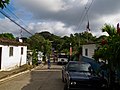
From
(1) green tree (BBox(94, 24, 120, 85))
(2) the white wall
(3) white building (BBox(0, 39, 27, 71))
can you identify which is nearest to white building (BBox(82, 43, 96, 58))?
(2) the white wall

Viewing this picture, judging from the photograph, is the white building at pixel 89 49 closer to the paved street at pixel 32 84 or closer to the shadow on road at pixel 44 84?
the shadow on road at pixel 44 84

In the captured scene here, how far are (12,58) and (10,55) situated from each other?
0.80 metres

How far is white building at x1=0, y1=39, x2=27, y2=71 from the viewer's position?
26672 millimetres

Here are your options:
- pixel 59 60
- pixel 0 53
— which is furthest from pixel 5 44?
pixel 59 60

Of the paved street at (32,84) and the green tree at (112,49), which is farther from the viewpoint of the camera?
the paved street at (32,84)

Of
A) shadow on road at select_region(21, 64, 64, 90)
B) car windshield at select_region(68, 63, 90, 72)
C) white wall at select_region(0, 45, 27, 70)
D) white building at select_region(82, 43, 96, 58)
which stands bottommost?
shadow on road at select_region(21, 64, 64, 90)

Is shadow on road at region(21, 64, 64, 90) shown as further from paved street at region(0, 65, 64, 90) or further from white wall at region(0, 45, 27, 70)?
white wall at region(0, 45, 27, 70)

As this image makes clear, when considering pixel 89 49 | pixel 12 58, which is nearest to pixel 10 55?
pixel 12 58

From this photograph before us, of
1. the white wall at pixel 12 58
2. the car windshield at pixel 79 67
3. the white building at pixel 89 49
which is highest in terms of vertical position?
the white building at pixel 89 49

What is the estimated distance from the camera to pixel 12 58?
3111 centimetres

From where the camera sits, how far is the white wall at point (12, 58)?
27.3 meters

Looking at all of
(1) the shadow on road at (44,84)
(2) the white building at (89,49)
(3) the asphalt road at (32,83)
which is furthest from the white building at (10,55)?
(2) the white building at (89,49)

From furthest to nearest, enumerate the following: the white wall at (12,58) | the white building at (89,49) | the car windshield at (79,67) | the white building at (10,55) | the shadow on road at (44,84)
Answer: the white building at (89,49) < the white wall at (12,58) < the white building at (10,55) < the shadow on road at (44,84) < the car windshield at (79,67)

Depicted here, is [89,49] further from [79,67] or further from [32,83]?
[79,67]
